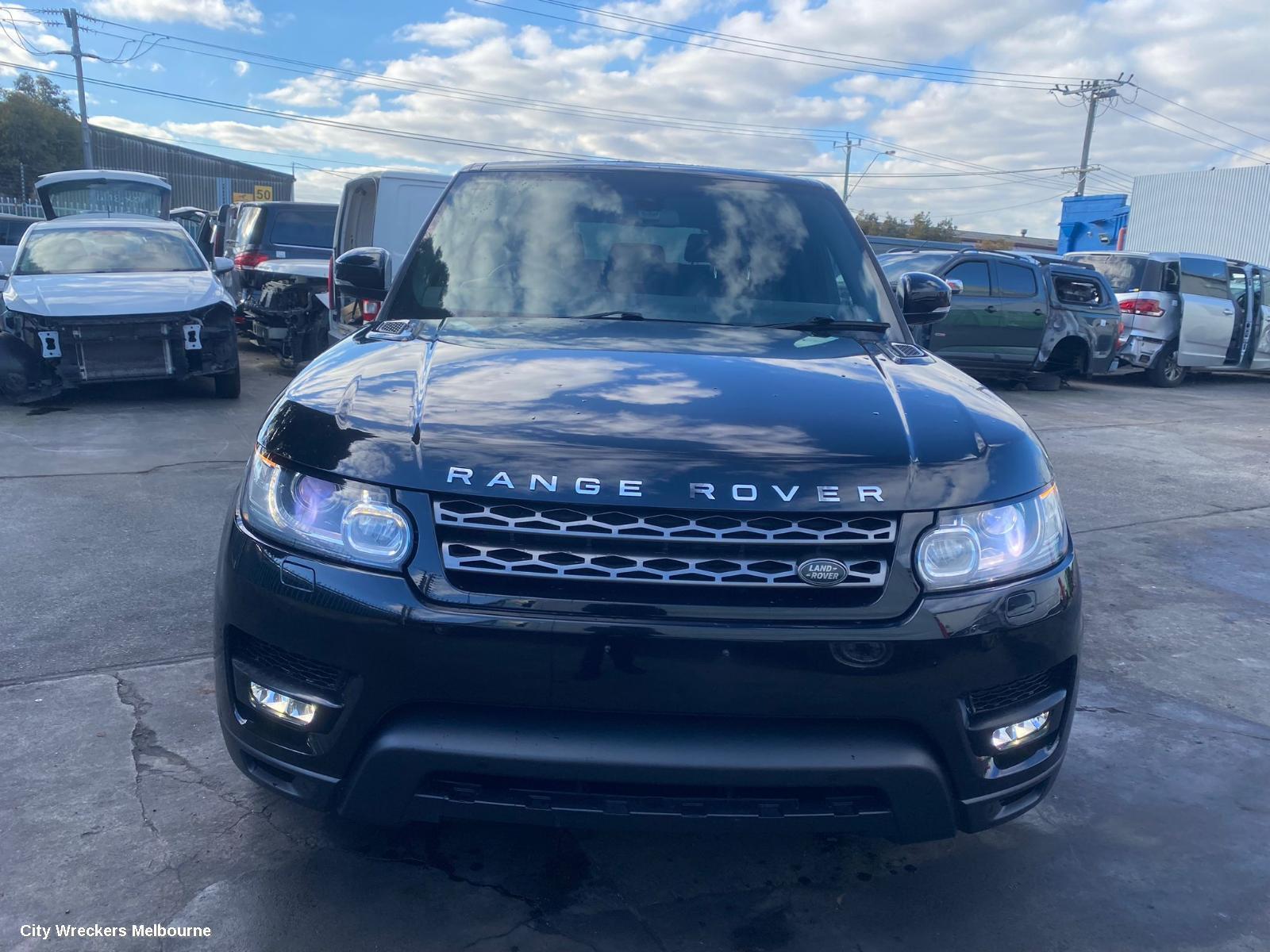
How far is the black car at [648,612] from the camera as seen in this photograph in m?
2.00

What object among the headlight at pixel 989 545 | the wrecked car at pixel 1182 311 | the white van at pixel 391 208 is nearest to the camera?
the headlight at pixel 989 545

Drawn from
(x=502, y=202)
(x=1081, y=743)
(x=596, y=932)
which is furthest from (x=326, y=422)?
(x=1081, y=743)

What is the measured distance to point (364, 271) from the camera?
388 centimetres

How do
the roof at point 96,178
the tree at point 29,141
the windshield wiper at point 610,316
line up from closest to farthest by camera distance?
1. the windshield wiper at point 610,316
2. the roof at point 96,178
3. the tree at point 29,141

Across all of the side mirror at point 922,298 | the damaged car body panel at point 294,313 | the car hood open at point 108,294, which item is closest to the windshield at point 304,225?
the damaged car body panel at point 294,313

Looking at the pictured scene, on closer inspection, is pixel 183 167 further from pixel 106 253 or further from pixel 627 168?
pixel 627 168

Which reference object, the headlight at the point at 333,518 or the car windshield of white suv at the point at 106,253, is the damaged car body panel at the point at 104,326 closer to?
the car windshield of white suv at the point at 106,253

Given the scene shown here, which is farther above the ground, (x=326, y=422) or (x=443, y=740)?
(x=326, y=422)

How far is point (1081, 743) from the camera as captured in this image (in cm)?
346

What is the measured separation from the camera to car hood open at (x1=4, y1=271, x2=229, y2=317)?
8.70 metres

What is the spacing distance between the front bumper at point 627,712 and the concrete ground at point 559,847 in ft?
1.46

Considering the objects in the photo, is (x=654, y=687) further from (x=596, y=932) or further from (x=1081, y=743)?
(x=1081, y=743)

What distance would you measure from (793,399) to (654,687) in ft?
2.63

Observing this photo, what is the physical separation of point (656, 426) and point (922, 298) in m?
1.96
